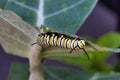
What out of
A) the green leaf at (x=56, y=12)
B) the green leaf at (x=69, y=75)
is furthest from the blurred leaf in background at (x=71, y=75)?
the green leaf at (x=56, y=12)

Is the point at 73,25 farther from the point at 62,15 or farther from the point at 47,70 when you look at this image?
the point at 47,70

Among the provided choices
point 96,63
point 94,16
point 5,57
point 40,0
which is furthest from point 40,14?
point 94,16

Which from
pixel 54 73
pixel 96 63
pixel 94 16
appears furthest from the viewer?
pixel 94 16

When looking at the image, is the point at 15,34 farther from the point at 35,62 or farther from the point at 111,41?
the point at 111,41

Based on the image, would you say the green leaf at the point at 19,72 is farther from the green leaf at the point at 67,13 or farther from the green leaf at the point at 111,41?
the green leaf at the point at 111,41

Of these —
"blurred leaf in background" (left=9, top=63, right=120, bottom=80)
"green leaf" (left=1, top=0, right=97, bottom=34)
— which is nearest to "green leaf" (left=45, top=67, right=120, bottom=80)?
"blurred leaf in background" (left=9, top=63, right=120, bottom=80)
